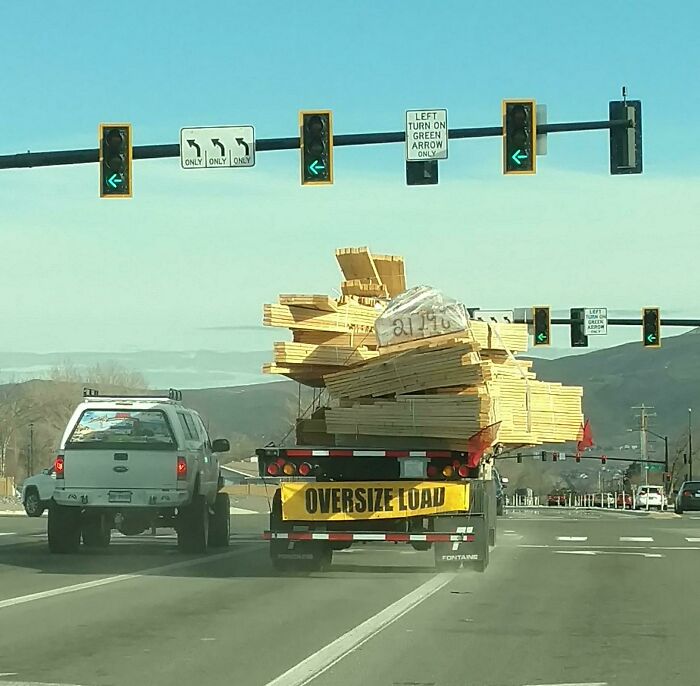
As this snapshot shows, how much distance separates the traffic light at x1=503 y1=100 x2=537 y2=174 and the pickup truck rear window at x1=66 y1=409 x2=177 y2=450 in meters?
6.24

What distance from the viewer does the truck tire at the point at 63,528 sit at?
21984mm

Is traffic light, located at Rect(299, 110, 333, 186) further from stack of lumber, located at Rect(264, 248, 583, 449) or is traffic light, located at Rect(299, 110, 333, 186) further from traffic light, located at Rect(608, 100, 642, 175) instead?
traffic light, located at Rect(608, 100, 642, 175)

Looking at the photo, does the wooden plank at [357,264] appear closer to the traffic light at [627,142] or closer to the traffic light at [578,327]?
the traffic light at [627,142]

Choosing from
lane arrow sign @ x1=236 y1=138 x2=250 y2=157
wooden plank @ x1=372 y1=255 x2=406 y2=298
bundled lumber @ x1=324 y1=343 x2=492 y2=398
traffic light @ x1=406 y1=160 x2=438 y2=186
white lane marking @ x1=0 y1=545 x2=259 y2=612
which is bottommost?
white lane marking @ x1=0 y1=545 x2=259 y2=612

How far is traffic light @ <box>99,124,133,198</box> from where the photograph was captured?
2134 cm

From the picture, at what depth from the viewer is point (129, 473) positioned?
2147 cm

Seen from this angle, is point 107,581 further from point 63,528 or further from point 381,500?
point 63,528

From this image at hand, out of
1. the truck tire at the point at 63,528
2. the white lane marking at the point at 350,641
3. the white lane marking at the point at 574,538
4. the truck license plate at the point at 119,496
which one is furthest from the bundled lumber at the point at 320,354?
the white lane marking at the point at 574,538

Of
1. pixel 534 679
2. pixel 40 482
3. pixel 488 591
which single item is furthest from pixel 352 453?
pixel 40 482

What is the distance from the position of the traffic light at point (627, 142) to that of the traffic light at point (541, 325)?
2068 cm

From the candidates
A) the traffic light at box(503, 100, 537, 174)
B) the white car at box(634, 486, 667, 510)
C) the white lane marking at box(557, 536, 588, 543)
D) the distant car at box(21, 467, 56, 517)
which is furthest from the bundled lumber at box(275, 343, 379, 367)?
the white car at box(634, 486, 667, 510)

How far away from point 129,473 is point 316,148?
5.34 metres

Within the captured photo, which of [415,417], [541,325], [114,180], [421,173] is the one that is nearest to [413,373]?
[415,417]

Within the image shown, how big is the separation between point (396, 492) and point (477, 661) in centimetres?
693
